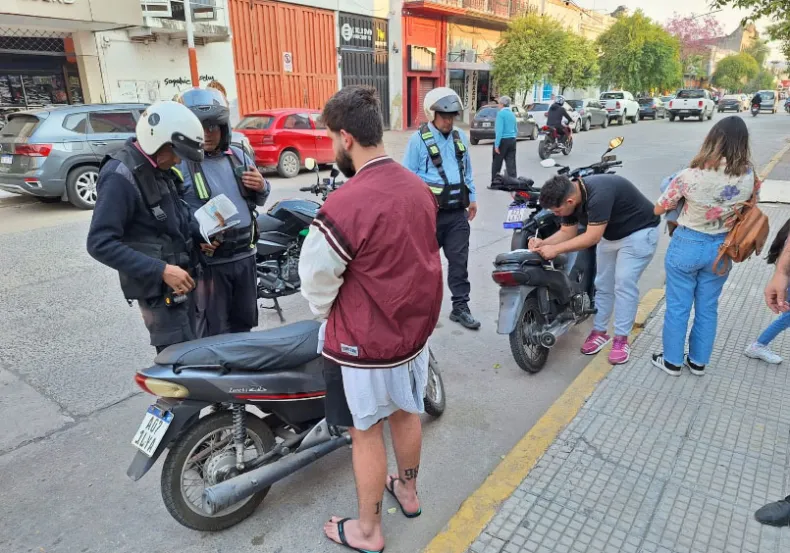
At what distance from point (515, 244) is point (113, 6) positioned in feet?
45.6

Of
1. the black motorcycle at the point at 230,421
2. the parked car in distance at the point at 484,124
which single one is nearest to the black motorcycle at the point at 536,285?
the black motorcycle at the point at 230,421

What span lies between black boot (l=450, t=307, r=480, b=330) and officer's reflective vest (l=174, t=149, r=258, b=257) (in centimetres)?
217

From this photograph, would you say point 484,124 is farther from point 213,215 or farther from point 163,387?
point 163,387

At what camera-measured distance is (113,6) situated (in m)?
13.9

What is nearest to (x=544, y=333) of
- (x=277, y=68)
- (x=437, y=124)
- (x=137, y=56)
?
(x=437, y=124)

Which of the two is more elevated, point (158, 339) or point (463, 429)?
point (158, 339)

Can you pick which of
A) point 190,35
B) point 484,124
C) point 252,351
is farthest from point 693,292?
point 484,124

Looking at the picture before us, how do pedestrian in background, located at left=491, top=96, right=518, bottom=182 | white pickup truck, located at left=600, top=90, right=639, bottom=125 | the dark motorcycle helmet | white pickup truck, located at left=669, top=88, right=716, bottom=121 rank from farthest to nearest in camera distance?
white pickup truck, located at left=669, top=88, right=716, bottom=121 < white pickup truck, located at left=600, top=90, right=639, bottom=125 < pedestrian in background, located at left=491, top=96, right=518, bottom=182 < the dark motorcycle helmet

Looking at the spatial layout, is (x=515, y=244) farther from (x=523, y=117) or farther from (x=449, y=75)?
(x=449, y=75)

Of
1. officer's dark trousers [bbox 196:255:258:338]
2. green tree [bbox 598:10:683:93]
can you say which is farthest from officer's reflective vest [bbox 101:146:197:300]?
green tree [bbox 598:10:683:93]

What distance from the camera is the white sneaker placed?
154 inches

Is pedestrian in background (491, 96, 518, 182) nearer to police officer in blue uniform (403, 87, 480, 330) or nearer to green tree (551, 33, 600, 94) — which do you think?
police officer in blue uniform (403, 87, 480, 330)

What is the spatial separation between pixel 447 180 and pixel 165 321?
256 cm

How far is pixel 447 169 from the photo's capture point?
180 inches
